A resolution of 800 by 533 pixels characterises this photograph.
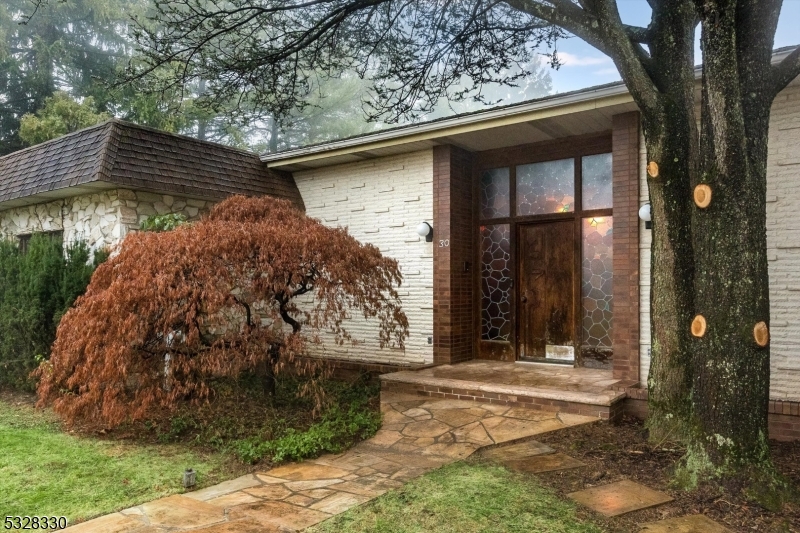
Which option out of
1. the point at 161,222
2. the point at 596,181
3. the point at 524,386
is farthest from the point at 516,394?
the point at 161,222

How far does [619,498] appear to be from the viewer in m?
3.48

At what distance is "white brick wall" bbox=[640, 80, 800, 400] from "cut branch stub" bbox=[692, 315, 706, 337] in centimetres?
231

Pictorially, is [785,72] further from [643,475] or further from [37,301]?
[37,301]

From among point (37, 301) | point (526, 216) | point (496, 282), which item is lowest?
point (37, 301)

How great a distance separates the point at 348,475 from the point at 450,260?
404 cm

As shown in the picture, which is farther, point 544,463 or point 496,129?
point 496,129

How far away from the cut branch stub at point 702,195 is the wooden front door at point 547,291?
3637mm

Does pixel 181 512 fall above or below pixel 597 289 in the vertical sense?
below

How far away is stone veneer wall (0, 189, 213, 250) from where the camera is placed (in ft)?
23.2

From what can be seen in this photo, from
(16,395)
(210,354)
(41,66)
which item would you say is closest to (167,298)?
(210,354)

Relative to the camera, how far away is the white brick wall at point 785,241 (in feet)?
17.3

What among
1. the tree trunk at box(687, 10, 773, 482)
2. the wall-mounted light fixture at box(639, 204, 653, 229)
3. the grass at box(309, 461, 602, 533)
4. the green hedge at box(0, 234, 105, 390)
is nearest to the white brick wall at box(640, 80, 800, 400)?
the wall-mounted light fixture at box(639, 204, 653, 229)

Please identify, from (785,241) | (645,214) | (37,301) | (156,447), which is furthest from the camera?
(37,301)

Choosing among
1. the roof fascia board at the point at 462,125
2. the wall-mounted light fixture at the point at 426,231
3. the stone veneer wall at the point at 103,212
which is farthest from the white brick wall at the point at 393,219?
the stone veneer wall at the point at 103,212
